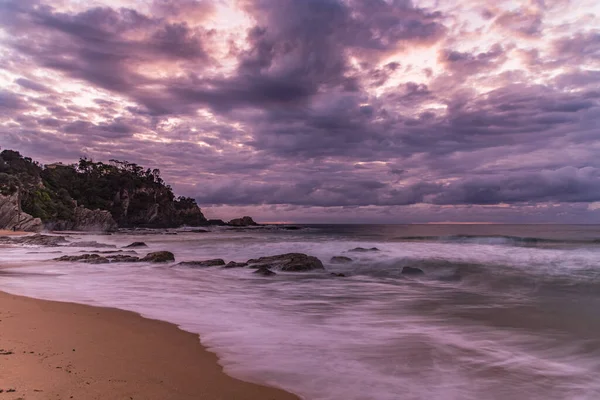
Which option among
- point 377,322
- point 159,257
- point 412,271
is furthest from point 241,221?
point 377,322

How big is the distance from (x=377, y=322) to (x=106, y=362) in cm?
513

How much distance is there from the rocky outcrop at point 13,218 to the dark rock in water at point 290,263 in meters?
41.3

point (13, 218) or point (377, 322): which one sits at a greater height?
point (13, 218)

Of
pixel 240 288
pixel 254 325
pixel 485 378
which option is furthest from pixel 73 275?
pixel 485 378

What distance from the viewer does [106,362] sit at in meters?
4.29

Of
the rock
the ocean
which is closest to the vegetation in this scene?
the rock

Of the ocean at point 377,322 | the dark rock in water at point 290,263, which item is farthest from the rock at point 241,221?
the ocean at point 377,322

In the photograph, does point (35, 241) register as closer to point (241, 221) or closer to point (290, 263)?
point (290, 263)

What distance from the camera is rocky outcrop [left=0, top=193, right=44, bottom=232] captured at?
44562mm

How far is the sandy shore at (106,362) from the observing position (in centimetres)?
349

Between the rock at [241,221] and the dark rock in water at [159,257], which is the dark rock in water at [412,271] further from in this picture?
the rock at [241,221]

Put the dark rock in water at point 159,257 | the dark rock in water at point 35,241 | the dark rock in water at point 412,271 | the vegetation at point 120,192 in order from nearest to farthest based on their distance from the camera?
the dark rock in water at point 412,271, the dark rock in water at point 159,257, the dark rock in water at point 35,241, the vegetation at point 120,192

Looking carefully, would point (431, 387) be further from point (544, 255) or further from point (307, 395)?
point (544, 255)

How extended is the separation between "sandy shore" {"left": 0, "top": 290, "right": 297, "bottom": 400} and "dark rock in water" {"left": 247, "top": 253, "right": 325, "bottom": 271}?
1012 centimetres
